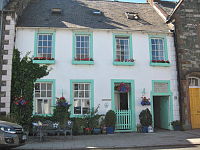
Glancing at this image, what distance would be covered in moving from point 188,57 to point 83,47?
6.86 metres

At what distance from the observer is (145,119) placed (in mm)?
13633

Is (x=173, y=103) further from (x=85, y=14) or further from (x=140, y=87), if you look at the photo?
(x=85, y=14)

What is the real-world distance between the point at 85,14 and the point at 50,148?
9.99 metres

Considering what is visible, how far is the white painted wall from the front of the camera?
44.8 ft

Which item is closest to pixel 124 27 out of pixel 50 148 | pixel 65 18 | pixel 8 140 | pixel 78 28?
pixel 78 28

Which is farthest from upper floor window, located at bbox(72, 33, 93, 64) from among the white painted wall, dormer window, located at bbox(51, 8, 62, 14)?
dormer window, located at bbox(51, 8, 62, 14)

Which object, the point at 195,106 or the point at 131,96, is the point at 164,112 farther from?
the point at 131,96

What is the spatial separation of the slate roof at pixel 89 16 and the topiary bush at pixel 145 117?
5.25 meters

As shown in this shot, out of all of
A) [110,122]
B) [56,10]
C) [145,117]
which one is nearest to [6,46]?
[56,10]

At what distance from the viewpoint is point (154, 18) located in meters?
16.6

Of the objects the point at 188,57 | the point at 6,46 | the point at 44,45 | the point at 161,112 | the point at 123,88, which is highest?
the point at 44,45

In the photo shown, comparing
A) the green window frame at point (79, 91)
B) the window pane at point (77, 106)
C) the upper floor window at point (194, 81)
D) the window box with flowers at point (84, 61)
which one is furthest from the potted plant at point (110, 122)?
the upper floor window at point (194, 81)

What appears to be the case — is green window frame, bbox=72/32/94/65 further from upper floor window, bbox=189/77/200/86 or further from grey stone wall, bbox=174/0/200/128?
upper floor window, bbox=189/77/200/86

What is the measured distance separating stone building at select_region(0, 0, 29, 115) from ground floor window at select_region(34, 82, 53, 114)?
1.63 metres
